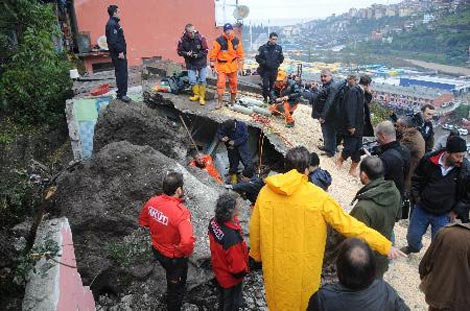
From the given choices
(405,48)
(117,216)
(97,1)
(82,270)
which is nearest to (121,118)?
(117,216)

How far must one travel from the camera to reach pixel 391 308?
7.04ft

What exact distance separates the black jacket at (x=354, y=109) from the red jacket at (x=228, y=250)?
4.45 meters

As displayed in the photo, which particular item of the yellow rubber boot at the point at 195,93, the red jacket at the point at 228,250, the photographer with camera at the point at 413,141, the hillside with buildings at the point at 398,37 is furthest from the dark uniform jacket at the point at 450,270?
the hillside with buildings at the point at 398,37

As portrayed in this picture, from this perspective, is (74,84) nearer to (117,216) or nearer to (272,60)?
(272,60)

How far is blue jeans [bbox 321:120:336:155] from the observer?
307 inches

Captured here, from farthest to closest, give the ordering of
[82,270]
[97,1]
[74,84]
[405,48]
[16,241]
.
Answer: [405,48] → [97,1] → [74,84] → [82,270] → [16,241]

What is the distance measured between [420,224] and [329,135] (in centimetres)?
333

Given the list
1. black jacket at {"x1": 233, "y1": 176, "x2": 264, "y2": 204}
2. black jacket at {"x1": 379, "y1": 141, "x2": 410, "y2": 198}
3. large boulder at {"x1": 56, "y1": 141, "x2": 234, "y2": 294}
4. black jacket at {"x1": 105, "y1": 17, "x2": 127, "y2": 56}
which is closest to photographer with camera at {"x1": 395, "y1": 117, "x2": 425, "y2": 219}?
black jacket at {"x1": 379, "y1": 141, "x2": 410, "y2": 198}

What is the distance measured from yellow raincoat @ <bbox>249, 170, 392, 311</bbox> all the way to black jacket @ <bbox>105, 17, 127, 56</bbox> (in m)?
5.66

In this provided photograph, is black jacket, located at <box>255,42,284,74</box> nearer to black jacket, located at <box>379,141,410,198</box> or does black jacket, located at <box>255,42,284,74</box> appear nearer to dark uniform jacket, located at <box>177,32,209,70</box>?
dark uniform jacket, located at <box>177,32,209,70</box>

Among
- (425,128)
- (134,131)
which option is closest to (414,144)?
(425,128)

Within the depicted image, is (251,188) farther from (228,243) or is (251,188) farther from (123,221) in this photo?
(228,243)

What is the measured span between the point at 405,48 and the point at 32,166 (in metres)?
64.7

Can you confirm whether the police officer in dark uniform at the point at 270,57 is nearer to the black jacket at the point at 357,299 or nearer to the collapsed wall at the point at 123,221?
the collapsed wall at the point at 123,221
